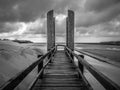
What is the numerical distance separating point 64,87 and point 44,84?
2.05 ft

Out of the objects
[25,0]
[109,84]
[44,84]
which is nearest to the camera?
[109,84]

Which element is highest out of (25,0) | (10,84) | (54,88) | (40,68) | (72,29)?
(25,0)

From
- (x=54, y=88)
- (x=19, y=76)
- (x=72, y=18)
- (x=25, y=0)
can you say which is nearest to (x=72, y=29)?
(x=72, y=18)

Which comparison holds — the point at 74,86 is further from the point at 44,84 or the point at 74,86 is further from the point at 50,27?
the point at 50,27

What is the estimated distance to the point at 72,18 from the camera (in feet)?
24.5

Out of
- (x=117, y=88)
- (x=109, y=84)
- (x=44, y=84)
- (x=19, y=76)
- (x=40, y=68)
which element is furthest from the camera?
(x=40, y=68)

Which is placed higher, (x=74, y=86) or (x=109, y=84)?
(x=109, y=84)

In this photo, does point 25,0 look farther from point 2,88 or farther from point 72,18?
point 2,88

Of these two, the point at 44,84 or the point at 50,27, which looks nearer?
the point at 44,84

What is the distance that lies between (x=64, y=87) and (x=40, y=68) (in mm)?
1024

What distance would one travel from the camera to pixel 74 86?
2.85 metres

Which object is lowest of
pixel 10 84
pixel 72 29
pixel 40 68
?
pixel 40 68

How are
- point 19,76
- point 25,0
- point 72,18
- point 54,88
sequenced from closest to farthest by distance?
point 19,76, point 54,88, point 72,18, point 25,0

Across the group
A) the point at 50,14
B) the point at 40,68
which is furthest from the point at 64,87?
the point at 50,14
